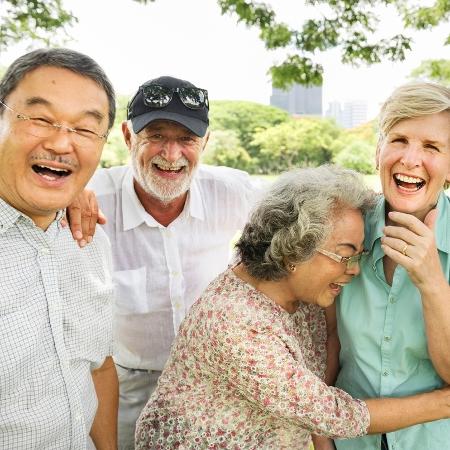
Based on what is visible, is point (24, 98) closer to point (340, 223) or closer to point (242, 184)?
point (340, 223)

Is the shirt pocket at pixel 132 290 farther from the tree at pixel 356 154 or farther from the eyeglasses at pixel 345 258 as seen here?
the tree at pixel 356 154

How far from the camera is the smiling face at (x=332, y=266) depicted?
206 cm

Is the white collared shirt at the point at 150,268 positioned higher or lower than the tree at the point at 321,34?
lower

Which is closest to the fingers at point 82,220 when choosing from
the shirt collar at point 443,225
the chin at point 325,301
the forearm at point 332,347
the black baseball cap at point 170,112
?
the black baseball cap at point 170,112

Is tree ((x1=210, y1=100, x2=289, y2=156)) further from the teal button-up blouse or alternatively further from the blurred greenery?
Answer: the teal button-up blouse

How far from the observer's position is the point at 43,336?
184 centimetres

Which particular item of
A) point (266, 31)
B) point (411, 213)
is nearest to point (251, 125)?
point (266, 31)

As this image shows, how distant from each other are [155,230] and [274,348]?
1.27 metres

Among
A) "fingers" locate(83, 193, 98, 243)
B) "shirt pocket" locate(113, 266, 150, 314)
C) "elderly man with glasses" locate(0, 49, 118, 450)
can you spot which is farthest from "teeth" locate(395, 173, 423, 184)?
"shirt pocket" locate(113, 266, 150, 314)

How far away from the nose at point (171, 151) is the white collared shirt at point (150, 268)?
0.26 m

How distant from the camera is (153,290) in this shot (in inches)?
116

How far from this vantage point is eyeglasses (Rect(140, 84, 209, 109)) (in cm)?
287

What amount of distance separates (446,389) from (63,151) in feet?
5.12

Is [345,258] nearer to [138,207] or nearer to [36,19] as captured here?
[138,207]
